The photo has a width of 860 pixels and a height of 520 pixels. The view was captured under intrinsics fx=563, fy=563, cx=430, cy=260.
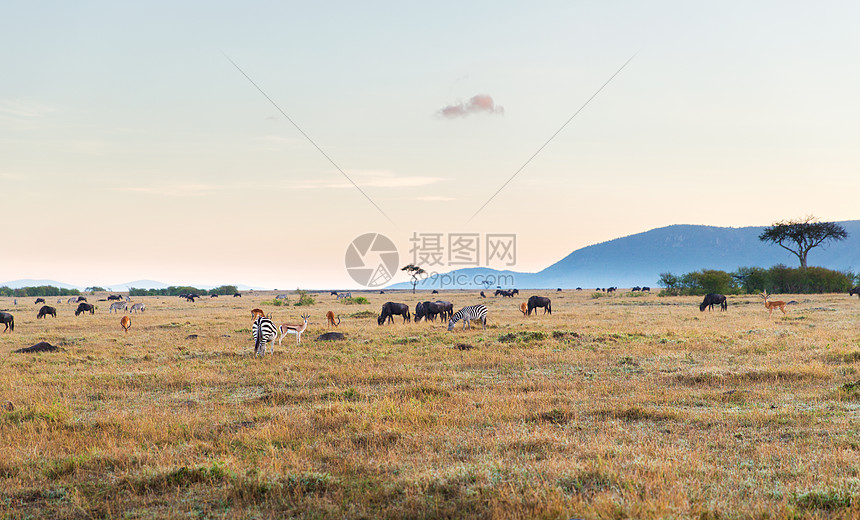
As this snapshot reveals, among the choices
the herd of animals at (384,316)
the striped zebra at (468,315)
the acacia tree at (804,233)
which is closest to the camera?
the herd of animals at (384,316)

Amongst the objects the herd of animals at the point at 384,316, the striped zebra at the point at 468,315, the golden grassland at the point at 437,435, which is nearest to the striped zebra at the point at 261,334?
the herd of animals at the point at 384,316

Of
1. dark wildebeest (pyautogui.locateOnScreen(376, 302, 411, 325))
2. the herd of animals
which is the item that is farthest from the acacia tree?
dark wildebeest (pyautogui.locateOnScreen(376, 302, 411, 325))

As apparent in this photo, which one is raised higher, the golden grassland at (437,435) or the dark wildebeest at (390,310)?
the dark wildebeest at (390,310)

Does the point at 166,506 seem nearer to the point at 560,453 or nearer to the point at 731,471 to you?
the point at 560,453

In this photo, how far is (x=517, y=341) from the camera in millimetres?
22078

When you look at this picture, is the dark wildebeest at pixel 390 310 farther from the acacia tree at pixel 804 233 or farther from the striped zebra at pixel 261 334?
the acacia tree at pixel 804 233

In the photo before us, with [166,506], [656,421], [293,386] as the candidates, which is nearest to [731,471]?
[656,421]

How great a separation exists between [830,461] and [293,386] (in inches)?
438

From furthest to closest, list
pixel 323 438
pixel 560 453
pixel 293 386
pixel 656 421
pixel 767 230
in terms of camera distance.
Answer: pixel 767 230
pixel 293 386
pixel 656 421
pixel 323 438
pixel 560 453

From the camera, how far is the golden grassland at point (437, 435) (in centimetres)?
636

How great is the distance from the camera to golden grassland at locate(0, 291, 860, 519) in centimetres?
636

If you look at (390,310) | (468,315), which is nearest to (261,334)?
(468,315)

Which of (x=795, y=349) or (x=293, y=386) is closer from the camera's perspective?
(x=293, y=386)

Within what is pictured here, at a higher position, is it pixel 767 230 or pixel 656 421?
pixel 767 230
